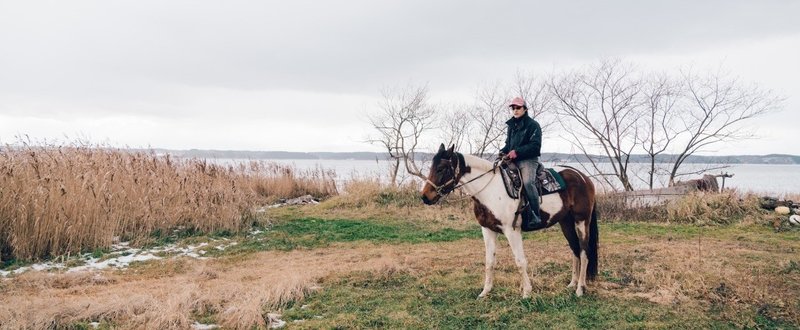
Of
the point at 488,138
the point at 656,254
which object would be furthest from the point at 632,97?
the point at 656,254

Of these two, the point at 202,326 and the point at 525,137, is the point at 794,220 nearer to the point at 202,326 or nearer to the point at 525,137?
the point at 525,137

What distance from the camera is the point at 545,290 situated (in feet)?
17.5

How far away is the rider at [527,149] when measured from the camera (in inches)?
196

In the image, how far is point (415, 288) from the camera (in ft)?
18.2

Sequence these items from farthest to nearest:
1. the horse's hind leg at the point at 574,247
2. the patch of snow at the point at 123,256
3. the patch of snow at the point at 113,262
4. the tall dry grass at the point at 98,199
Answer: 1. the tall dry grass at the point at 98,199
2. the patch of snow at the point at 113,262
3. the patch of snow at the point at 123,256
4. the horse's hind leg at the point at 574,247

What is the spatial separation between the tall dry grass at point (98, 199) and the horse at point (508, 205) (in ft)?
17.5

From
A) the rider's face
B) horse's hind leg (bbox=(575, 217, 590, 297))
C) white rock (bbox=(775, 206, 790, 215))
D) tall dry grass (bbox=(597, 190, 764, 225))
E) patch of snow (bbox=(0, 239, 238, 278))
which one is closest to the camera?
the rider's face

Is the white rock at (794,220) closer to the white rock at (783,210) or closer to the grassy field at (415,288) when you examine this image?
the white rock at (783,210)

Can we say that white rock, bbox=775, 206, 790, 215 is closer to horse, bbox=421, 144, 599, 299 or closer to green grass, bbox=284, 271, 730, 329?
horse, bbox=421, 144, 599, 299

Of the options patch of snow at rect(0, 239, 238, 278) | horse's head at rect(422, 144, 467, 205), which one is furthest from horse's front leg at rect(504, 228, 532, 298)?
patch of snow at rect(0, 239, 238, 278)

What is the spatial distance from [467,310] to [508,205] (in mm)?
1099

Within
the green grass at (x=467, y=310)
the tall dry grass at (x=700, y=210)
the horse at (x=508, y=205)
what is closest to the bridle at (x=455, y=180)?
the horse at (x=508, y=205)

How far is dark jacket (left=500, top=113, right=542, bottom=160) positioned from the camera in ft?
16.3

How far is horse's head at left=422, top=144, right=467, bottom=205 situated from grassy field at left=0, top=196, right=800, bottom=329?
1.12 metres
